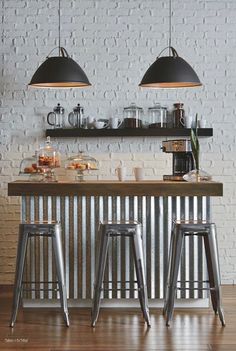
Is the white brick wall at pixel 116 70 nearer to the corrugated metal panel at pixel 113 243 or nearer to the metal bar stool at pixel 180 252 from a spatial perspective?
the corrugated metal panel at pixel 113 243

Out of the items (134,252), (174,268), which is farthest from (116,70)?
(174,268)

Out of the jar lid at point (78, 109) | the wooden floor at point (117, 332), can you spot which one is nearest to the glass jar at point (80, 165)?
the jar lid at point (78, 109)

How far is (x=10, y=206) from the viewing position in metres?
7.16

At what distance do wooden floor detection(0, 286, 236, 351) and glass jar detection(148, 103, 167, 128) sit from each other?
202 cm

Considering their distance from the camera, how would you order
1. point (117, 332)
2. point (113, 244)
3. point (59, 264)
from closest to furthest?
point (117, 332)
point (59, 264)
point (113, 244)

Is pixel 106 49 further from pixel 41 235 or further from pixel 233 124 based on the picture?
pixel 41 235

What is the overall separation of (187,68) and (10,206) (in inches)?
93.9

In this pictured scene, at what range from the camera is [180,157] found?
20.2 feet

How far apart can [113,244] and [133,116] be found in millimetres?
1716

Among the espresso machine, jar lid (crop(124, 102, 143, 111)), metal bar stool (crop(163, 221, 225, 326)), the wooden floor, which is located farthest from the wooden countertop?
jar lid (crop(124, 102, 143, 111))

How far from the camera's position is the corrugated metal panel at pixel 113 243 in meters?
5.78

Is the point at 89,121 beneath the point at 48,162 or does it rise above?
above

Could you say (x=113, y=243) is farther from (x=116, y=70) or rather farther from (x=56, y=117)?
(x=116, y=70)

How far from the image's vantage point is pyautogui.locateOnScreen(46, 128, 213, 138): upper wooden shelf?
701 cm
